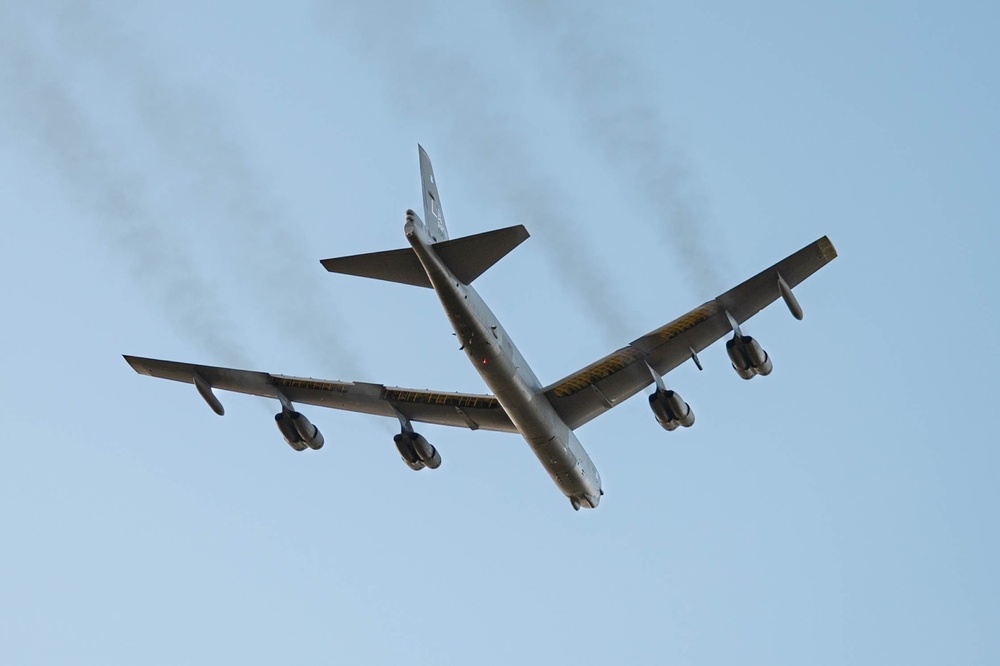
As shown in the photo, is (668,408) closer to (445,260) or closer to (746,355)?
(746,355)

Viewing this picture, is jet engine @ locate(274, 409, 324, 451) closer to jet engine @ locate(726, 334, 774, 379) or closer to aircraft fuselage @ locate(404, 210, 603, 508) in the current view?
aircraft fuselage @ locate(404, 210, 603, 508)

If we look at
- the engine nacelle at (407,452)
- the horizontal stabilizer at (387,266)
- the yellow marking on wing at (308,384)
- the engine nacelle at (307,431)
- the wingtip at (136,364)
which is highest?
the wingtip at (136,364)

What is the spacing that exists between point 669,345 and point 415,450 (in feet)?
22.0

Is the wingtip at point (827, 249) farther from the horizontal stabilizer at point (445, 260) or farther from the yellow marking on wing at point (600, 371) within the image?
the horizontal stabilizer at point (445, 260)

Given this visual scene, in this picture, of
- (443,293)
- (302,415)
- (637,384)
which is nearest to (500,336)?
(443,293)

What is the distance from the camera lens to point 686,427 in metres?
28.7

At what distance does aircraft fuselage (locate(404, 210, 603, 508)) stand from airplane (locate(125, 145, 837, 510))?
0.08ft

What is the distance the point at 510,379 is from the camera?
27234mm

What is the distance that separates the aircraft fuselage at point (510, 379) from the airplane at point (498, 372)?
26 mm

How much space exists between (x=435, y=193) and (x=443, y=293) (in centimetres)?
520

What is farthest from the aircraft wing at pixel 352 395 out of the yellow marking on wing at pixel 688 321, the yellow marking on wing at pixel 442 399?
the yellow marking on wing at pixel 688 321

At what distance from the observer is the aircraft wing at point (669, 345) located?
26078mm

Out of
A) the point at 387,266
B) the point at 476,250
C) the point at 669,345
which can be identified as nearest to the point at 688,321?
the point at 669,345

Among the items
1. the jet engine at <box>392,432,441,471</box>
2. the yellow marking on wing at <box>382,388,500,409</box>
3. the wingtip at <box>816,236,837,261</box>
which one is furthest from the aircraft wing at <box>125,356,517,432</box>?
the wingtip at <box>816,236,837,261</box>
